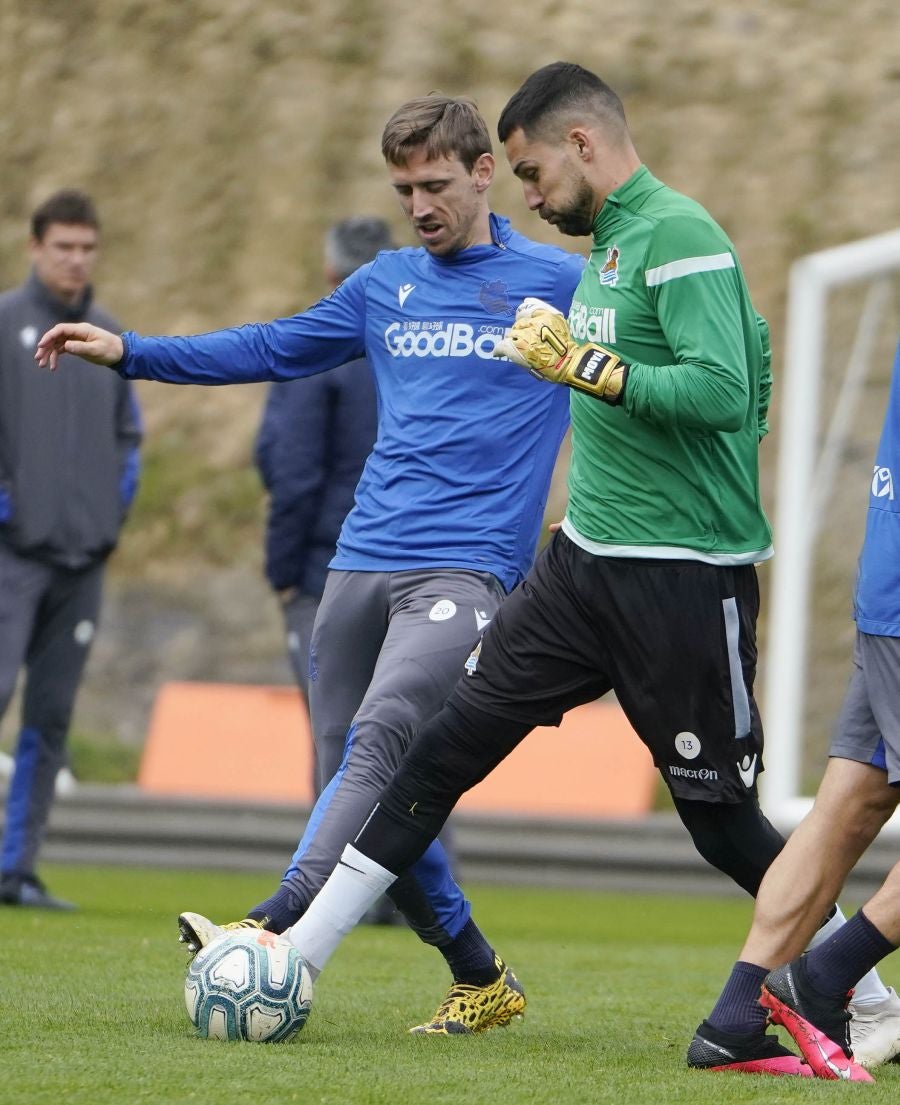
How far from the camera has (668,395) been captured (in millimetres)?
4441

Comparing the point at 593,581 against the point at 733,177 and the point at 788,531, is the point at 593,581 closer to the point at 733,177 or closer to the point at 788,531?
the point at 788,531

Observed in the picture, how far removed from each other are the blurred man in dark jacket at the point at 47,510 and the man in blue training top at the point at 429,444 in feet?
9.47

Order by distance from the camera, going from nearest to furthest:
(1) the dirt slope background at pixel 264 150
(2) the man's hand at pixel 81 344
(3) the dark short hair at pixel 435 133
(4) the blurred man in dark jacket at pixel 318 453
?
(2) the man's hand at pixel 81 344 → (3) the dark short hair at pixel 435 133 → (4) the blurred man in dark jacket at pixel 318 453 → (1) the dirt slope background at pixel 264 150

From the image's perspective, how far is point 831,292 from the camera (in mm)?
12477

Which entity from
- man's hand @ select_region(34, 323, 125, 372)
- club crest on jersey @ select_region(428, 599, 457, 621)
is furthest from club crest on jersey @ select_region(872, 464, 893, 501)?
man's hand @ select_region(34, 323, 125, 372)

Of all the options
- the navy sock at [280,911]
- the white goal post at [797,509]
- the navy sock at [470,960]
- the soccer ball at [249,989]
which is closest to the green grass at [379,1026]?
the soccer ball at [249,989]

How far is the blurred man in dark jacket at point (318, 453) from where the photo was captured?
7.91 metres

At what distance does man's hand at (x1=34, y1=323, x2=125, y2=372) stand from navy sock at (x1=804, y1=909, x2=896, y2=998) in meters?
2.20

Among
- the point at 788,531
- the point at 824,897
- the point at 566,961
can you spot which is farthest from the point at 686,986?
the point at 788,531

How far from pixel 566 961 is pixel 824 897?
242cm

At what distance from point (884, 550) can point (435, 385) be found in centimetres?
128

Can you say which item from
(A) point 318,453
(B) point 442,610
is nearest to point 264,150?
(A) point 318,453

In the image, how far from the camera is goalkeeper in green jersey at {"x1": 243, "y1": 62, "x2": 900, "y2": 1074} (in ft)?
15.0

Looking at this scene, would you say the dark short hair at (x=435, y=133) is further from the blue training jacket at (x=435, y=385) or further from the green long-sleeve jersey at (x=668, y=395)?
the green long-sleeve jersey at (x=668, y=395)
